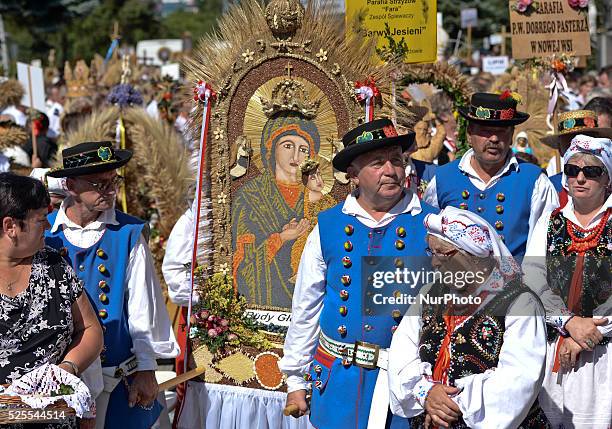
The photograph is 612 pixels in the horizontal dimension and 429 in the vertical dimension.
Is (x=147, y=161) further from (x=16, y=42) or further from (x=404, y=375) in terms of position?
(x=16, y=42)

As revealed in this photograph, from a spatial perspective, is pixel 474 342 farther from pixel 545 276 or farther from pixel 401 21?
pixel 401 21

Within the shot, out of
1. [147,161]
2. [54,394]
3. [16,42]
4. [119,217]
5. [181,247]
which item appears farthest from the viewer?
[16,42]

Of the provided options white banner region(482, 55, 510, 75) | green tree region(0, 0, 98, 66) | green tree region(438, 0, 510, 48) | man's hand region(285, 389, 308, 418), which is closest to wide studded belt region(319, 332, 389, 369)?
man's hand region(285, 389, 308, 418)

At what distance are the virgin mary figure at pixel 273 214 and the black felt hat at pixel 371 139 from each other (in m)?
1.11

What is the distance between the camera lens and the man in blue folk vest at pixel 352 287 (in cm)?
435

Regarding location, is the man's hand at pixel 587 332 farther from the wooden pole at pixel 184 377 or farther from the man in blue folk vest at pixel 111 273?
the wooden pole at pixel 184 377

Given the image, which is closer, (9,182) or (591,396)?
(9,182)

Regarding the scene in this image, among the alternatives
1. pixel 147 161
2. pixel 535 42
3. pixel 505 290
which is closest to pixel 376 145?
pixel 505 290

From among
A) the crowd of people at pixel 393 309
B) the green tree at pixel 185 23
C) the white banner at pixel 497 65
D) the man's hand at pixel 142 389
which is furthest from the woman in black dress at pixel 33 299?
the green tree at pixel 185 23

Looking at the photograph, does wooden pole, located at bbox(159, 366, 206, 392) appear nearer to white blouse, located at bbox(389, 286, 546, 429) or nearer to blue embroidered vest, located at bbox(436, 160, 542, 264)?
blue embroidered vest, located at bbox(436, 160, 542, 264)

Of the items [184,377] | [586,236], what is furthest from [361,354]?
[184,377]

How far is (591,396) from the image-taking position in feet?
14.9

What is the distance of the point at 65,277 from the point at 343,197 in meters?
1.99

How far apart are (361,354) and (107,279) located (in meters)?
1.43
